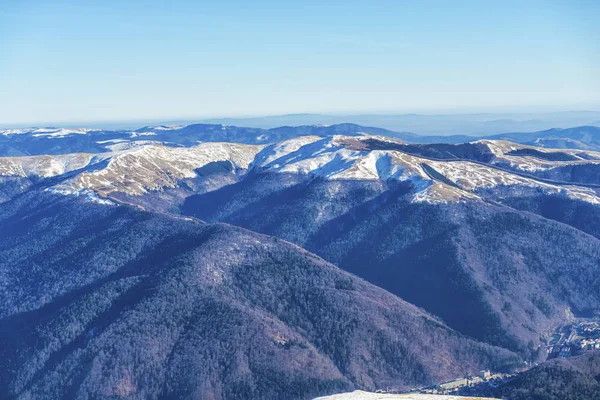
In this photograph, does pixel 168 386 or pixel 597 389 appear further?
pixel 168 386

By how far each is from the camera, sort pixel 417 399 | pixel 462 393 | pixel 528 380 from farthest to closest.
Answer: pixel 462 393 → pixel 528 380 → pixel 417 399

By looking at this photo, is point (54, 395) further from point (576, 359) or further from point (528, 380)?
point (576, 359)

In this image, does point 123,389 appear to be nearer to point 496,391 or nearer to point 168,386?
point 168,386

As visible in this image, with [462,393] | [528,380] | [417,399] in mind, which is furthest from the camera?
[462,393]

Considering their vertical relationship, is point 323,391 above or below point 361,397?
below

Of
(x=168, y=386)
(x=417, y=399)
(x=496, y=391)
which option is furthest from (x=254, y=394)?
(x=496, y=391)

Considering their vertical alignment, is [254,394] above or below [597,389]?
below

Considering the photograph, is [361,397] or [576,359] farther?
[576,359]

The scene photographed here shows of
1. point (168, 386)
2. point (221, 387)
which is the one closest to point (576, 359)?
point (221, 387)
